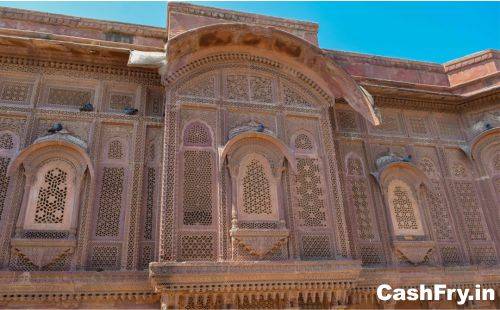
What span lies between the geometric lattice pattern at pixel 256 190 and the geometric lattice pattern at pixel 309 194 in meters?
0.52

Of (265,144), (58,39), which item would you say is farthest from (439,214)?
(58,39)

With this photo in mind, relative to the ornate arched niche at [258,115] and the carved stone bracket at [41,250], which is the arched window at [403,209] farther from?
the carved stone bracket at [41,250]

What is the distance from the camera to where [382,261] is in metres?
6.95

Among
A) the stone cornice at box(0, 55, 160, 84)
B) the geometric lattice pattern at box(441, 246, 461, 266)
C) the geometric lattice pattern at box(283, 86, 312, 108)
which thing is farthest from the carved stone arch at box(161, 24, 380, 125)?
the geometric lattice pattern at box(441, 246, 461, 266)

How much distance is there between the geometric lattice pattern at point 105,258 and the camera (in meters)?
5.70

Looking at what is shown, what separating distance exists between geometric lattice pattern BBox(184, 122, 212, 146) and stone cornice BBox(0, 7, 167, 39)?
259cm

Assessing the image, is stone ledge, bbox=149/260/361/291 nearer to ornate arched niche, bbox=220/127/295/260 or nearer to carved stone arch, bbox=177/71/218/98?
ornate arched niche, bbox=220/127/295/260

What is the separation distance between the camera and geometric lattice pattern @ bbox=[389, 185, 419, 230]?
24.1 feet

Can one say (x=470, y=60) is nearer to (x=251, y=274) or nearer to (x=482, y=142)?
(x=482, y=142)

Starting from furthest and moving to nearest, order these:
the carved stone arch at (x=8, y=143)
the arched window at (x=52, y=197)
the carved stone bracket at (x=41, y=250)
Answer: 1. the carved stone arch at (x=8, y=143)
2. the arched window at (x=52, y=197)
3. the carved stone bracket at (x=41, y=250)

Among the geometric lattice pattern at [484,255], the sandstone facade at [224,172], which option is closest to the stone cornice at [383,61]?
the sandstone facade at [224,172]

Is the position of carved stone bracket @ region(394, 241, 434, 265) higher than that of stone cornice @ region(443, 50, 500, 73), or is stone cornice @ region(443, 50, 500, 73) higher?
stone cornice @ region(443, 50, 500, 73)

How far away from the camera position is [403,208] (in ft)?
24.6

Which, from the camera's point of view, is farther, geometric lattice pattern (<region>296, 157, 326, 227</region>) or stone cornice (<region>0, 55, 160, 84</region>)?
stone cornice (<region>0, 55, 160, 84</region>)
